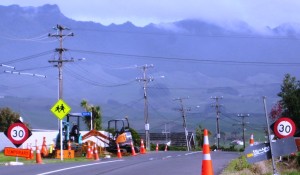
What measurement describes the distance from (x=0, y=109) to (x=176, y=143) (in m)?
40.1

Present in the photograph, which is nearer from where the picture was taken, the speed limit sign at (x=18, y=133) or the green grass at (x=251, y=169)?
the green grass at (x=251, y=169)

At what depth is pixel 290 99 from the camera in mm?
43781

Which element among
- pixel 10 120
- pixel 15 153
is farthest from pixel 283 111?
pixel 10 120

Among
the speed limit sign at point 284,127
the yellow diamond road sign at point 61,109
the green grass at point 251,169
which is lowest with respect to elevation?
the green grass at point 251,169

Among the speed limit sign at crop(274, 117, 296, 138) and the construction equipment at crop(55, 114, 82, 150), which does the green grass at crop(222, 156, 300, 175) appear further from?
the construction equipment at crop(55, 114, 82, 150)

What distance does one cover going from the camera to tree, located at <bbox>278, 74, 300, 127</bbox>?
139 feet

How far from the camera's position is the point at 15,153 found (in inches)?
920

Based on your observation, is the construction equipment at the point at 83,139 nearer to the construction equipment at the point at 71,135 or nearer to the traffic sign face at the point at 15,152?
the construction equipment at the point at 71,135

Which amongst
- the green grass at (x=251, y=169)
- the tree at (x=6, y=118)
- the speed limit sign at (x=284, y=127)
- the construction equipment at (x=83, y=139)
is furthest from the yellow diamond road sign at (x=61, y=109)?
the tree at (x=6, y=118)

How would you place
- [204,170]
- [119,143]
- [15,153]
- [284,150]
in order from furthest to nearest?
[119,143]
[15,153]
[284,150]
[204,170]

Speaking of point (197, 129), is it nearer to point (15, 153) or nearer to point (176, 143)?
point (176, 143)

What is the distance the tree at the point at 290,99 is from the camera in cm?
4228

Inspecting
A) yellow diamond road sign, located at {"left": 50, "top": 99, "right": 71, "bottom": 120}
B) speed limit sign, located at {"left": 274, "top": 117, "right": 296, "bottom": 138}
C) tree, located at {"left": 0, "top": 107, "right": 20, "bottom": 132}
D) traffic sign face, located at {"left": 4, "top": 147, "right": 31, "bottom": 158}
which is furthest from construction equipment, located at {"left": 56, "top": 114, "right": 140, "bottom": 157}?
tree, located at {"left": 0, "top": 107, "right": 20, "bottom": 132}

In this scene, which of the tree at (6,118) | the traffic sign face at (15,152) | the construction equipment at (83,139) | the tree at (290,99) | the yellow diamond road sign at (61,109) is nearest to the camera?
the traffic sign face at (15,152)
